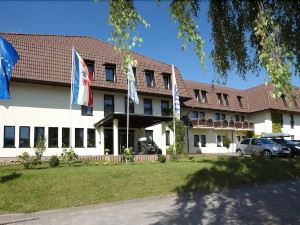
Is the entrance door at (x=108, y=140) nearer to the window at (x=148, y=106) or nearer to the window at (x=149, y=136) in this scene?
the window at (x=149, y=136)

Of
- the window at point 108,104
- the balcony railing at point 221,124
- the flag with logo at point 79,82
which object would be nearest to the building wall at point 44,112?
the window at point 108,104

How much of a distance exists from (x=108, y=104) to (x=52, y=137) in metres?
6.07

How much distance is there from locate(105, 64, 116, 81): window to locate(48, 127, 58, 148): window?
22.3 ft

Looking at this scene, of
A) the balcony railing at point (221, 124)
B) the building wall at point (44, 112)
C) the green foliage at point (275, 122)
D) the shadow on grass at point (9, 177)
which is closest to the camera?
the shadow on grass at point (9, 177)

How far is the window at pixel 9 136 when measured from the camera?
28.9 metres

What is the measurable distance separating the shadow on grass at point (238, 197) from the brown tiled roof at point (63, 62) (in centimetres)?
1191

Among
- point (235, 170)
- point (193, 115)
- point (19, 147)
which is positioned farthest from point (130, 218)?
point (193, 115)

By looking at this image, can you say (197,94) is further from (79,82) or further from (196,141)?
(79,82)

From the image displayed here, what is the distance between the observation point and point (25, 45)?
1204 inches

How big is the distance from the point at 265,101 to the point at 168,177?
121 ft

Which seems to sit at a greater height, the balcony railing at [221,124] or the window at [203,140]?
the balcony railing at [221,124]

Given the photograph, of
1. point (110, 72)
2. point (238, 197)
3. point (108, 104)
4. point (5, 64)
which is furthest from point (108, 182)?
point (110, 72)

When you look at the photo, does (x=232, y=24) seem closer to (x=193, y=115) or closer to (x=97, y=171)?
(x=97, y=171)

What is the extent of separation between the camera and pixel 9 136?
95.7ft
